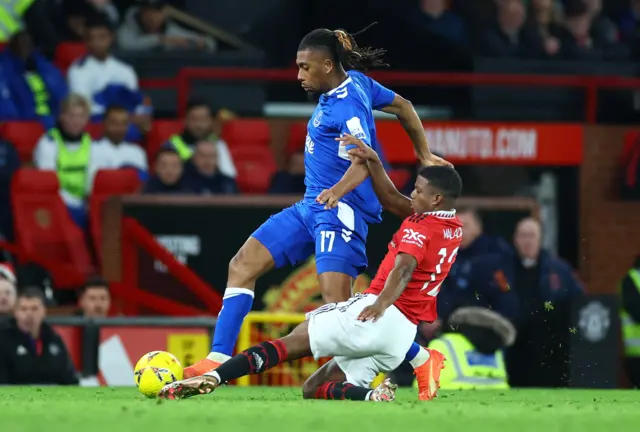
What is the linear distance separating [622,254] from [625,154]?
1.11 m

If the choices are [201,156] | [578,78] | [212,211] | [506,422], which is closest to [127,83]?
[201,156]

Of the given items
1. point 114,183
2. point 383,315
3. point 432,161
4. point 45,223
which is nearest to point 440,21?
point 114,183

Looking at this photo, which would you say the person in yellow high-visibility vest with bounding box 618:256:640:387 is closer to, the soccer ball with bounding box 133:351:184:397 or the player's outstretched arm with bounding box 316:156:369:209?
the player's outstretched arm with bounding box 316:156:369:209

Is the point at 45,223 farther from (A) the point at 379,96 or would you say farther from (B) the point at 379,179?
(B) the point at 379,179

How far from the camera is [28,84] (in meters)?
15.8

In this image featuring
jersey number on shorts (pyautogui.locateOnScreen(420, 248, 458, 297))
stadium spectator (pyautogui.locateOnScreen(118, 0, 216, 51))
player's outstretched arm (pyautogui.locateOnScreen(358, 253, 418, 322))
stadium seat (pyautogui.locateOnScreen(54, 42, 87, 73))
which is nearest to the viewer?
player's outstretched arm (pyautogui.locateOnScreen(358, 253, 418, 322))

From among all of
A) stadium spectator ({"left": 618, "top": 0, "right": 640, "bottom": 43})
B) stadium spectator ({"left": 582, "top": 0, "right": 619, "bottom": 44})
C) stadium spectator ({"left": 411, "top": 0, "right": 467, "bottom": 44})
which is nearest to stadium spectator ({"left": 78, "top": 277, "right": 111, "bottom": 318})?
stadium spectator ({"left": 411, "top": 0, "right": 467, "bottom": 44})

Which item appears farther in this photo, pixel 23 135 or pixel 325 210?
pixel 23 135

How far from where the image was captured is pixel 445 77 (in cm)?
1717

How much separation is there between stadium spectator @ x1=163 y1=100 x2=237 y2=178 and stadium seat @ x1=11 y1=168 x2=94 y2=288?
4.49 feet

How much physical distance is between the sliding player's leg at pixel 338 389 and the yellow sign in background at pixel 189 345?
2.99 metres

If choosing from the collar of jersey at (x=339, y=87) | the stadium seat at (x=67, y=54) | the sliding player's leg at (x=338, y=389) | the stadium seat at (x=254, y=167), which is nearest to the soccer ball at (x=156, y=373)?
the sliding player's leg at (x=338, y=389)

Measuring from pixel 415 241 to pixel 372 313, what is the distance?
44 cm

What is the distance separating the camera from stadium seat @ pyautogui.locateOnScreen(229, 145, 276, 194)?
15.3 metres
